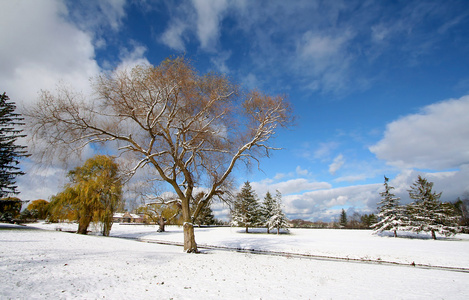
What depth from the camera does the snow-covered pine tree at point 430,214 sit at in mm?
35531

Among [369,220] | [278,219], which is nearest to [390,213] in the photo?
[278,219]

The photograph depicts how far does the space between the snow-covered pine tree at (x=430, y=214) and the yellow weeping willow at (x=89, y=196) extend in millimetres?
46680

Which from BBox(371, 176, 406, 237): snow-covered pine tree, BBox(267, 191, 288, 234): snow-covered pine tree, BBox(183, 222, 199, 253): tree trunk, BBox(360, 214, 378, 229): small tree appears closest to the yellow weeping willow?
BBox(183, 222, 199, 253): tree trunk

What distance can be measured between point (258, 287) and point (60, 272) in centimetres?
694

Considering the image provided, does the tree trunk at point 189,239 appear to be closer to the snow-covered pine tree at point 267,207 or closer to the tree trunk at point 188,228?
the tree trunk at point 188,228

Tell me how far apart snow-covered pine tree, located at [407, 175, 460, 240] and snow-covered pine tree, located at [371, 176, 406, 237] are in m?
1.96

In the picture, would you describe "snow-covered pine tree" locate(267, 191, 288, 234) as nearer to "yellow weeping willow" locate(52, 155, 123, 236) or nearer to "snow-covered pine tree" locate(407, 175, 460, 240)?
"snow-covered pine tree" locate(407, 175, 460, 240)

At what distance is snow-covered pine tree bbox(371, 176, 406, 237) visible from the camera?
133ft

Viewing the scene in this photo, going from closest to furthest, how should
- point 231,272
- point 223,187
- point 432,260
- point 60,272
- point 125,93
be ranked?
point 60,272, point 231,272, point 125,93, point 223,187, point 432,260

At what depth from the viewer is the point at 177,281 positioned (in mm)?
7809

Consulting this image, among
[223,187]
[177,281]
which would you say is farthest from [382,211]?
[177,281]

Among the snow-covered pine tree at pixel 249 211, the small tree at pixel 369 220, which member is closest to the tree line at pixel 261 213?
the snow-covered pine tree at pixel 249 211

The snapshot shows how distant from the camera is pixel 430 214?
1435 inches

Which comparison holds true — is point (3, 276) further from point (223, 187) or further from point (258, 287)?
point (223, 187)
